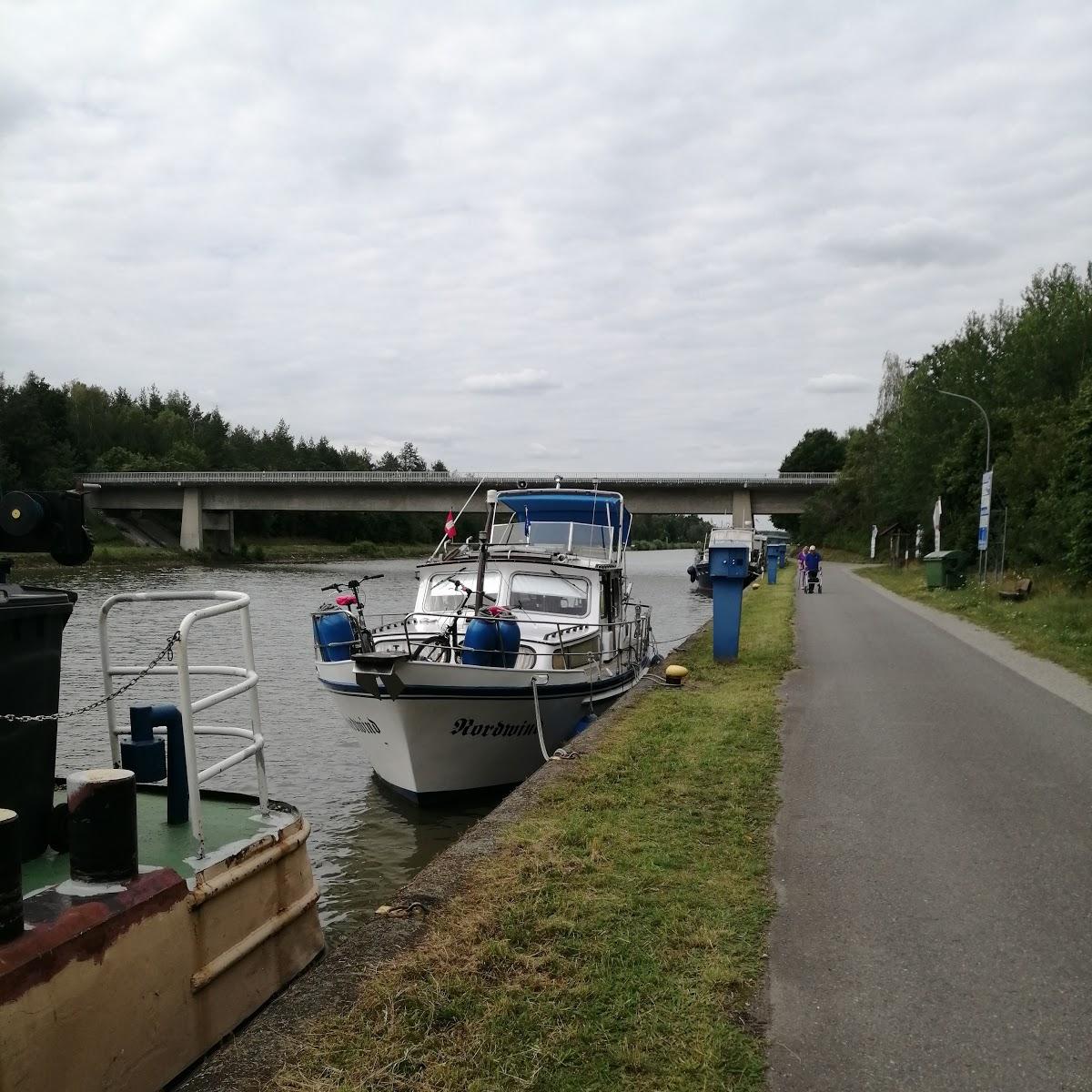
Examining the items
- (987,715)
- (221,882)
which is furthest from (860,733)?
(221,882)

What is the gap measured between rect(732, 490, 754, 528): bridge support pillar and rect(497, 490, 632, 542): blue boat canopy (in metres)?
52.3

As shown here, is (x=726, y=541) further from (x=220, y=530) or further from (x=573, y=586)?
(x=220, y=530)

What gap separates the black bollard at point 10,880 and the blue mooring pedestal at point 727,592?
11313mm

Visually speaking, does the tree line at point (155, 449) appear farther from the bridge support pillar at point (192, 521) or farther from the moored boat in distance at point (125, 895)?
the moored boat in distance at point (125, 895)

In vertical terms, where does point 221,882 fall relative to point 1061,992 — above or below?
above

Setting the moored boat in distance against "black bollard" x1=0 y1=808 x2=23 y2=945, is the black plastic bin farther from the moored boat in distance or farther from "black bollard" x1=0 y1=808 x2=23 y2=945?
"black bollard" x1=0 y1=808 x2=23 y2=945

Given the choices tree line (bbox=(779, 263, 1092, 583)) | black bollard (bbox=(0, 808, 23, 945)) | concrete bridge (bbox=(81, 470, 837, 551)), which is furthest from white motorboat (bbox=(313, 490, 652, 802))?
concrete bridge (bbox=(81, 470, 837, 551))

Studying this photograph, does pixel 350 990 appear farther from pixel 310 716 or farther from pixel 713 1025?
pixel 310 716

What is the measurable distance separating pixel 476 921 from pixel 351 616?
7058mm

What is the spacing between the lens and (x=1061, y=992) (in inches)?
162

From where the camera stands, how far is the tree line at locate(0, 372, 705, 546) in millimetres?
70375

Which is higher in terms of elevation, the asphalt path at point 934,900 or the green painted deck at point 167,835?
the green painted deck at point 167,835

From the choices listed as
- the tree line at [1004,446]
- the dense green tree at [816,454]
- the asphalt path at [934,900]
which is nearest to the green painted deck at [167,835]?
the asphalt path at [934,900]

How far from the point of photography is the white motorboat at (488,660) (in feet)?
33.4
